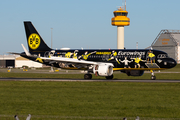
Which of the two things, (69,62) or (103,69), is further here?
(69,62)

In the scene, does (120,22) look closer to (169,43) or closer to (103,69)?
(169,43)

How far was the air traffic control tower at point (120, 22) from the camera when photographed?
149375 millimetres

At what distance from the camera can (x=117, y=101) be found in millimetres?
22062

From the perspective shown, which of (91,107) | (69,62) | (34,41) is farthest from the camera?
(34,41)

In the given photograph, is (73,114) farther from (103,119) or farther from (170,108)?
(170,108)

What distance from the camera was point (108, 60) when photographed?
46719 mm

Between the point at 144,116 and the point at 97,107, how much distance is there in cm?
382

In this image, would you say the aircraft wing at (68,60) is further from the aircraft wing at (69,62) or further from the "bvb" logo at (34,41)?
the "bvb" logo at (34,41)

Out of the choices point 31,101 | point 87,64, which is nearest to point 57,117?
point 31,101

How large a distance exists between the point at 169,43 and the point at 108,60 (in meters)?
105

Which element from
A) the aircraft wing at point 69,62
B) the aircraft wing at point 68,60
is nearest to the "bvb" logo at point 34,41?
the aircraft wing at point 69,62

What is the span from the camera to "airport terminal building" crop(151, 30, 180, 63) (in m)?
144

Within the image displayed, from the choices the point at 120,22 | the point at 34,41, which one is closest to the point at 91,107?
the point at 34,41

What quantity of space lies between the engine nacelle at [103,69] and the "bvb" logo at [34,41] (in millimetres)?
12315
